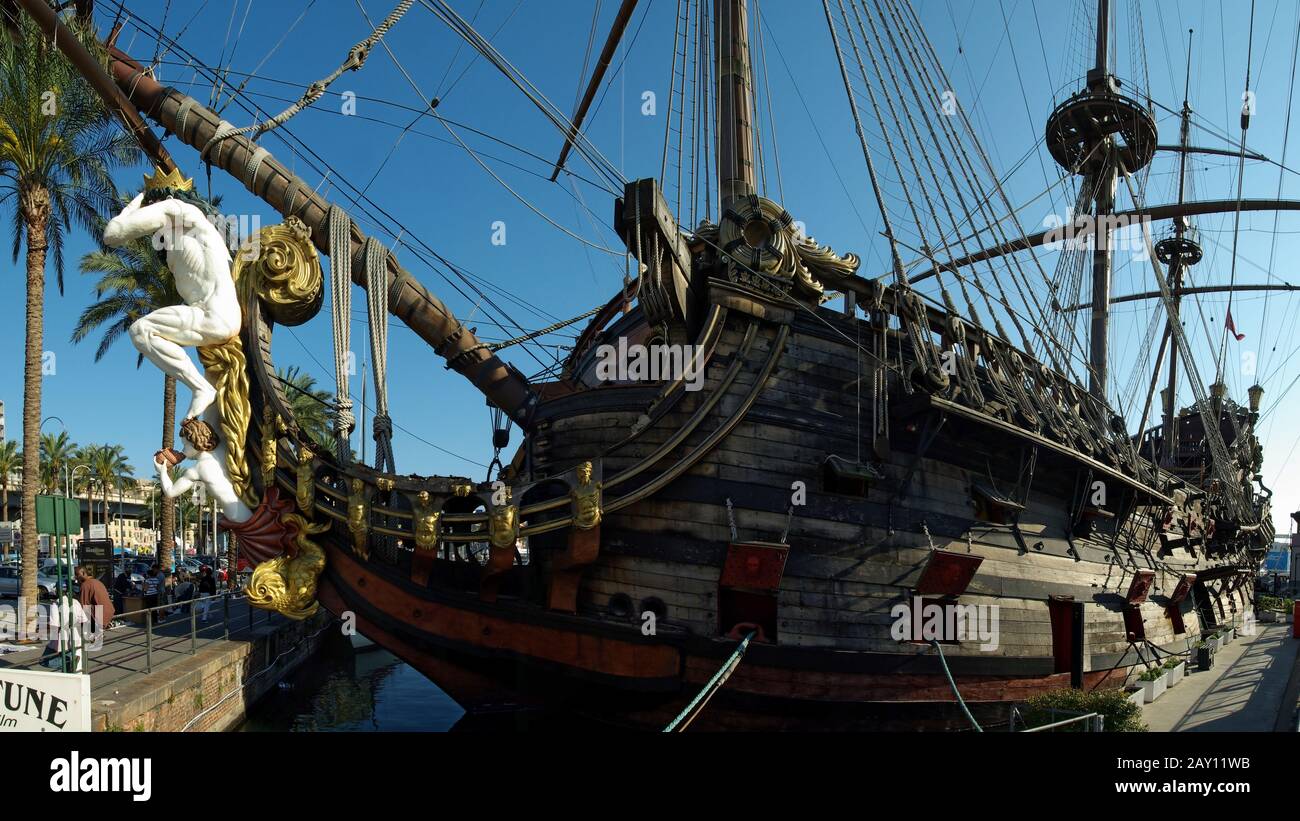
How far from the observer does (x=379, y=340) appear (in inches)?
435

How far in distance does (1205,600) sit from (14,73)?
3116 centimetres

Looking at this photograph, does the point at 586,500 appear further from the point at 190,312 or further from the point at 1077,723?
the point at 1077,723

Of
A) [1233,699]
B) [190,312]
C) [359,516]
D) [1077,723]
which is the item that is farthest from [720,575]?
[1233,699]

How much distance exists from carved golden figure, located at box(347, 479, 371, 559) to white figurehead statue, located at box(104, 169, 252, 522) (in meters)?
1.54

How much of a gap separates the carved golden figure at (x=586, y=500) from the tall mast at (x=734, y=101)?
198 inches

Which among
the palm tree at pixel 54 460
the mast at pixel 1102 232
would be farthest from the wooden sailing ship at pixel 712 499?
the palm tree at pixel 54 460

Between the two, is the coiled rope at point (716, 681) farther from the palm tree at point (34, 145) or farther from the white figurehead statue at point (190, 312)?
the palm tree at point (34, 145)

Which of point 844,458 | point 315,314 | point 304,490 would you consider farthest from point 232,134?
point 844,458

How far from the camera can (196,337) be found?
9789mm

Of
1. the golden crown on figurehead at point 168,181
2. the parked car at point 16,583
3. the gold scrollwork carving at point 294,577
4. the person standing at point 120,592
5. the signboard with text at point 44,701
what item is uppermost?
the golden crown on figurehead at point 168,181

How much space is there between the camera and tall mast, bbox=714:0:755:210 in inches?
483

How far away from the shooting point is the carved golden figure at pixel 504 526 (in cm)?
923

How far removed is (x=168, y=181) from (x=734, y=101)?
26.1ft

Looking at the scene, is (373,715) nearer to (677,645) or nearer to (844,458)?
(677,645)
